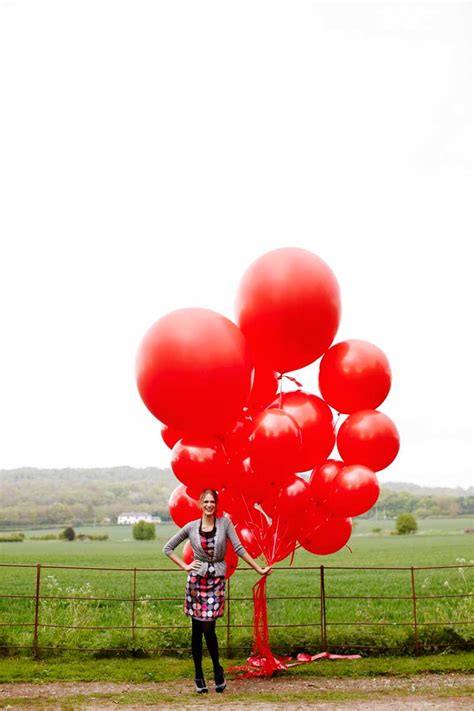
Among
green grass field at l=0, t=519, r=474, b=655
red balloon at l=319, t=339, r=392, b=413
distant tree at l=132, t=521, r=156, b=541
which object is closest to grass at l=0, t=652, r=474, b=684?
green grass field at l=0, t=519, r=474, b=655

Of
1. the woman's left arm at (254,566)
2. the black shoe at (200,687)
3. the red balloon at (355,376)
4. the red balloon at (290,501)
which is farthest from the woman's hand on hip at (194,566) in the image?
the red balloon at (355,376)

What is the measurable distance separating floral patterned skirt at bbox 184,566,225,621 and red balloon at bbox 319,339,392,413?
2150 millimetres

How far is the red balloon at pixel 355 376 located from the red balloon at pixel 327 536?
1.17m

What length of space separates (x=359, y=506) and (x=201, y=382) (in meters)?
2.18

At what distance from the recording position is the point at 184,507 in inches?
275

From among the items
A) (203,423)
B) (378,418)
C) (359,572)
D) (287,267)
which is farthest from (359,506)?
(359,572)

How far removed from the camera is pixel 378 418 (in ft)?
22.2

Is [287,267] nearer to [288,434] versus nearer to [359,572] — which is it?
[288,434]

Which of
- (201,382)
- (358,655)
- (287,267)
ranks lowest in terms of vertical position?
(358,655)

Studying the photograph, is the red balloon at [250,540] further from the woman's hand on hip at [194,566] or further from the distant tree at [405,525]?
the distant tree at [405,525]

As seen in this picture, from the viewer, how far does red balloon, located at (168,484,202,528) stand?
275 inches

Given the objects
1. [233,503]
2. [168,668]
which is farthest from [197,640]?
[168,668]

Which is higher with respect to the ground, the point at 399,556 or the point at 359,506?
the point at 359,506

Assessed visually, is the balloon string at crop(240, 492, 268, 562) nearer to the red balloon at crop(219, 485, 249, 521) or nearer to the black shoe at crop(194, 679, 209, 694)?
the red balloon at crop(219, 485, 249, 521)
